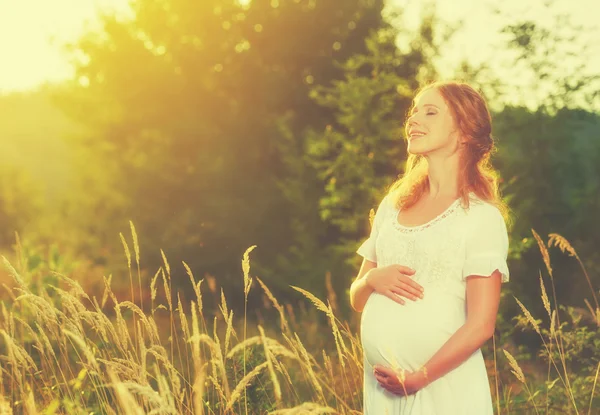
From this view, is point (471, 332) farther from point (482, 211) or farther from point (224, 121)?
point (224, 121)

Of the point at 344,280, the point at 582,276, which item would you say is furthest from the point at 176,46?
the point at 582,276

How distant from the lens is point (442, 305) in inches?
98.8

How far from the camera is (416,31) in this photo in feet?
38.5

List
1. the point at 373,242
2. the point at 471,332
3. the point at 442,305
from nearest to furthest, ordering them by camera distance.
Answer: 1. the point at 471,332
2. the point at 442,305
3. the point at 373,242

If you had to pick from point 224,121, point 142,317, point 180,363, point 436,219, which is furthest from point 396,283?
point 224,121

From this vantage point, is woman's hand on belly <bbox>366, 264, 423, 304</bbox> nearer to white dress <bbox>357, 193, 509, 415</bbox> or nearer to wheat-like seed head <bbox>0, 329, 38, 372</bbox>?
white dress <bbox>357, 193, 509, 415</bbox>

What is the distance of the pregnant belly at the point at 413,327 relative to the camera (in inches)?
98.7

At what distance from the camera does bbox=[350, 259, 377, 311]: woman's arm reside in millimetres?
2770

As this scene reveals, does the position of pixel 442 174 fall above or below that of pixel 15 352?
above

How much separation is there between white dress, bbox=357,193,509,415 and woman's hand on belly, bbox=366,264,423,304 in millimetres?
33

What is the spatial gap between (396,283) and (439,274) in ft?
0.50

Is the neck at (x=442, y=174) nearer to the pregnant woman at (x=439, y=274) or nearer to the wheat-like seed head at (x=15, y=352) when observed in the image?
the pregnant woman at (x=439, y=274)

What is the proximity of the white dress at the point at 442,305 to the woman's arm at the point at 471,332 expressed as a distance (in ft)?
0.18

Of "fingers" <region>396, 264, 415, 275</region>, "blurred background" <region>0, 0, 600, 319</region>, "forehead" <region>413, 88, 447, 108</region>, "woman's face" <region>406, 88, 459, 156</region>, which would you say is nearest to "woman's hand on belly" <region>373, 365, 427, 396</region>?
"fingers" <region>396, 264, 415, 275</region>
